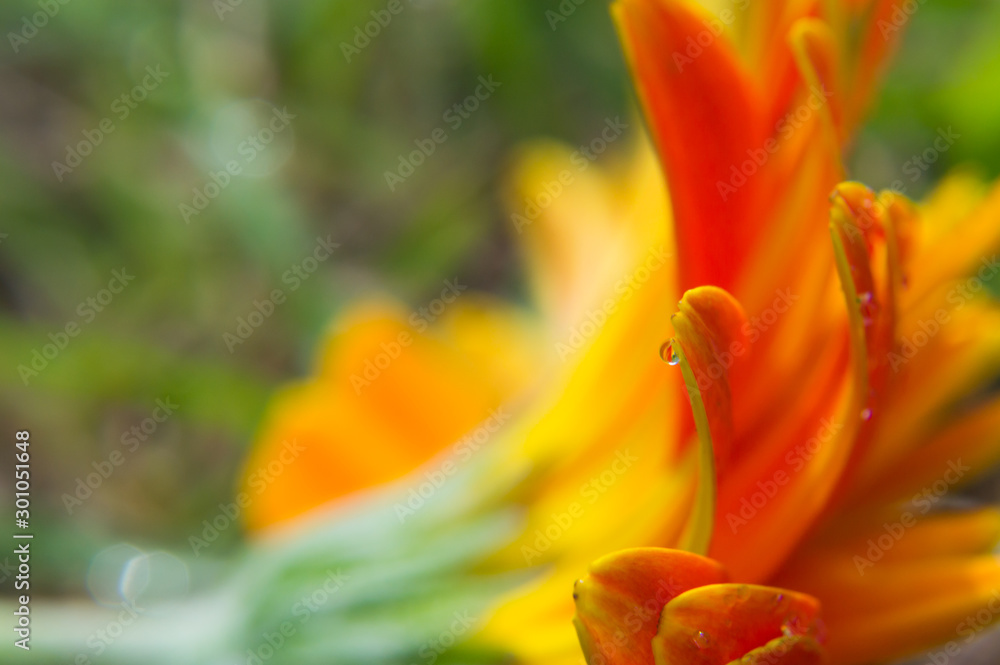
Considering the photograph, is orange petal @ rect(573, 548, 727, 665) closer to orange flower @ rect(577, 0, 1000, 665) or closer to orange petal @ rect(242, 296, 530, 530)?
orange flower @ rect(577, 0, 1000, 665)

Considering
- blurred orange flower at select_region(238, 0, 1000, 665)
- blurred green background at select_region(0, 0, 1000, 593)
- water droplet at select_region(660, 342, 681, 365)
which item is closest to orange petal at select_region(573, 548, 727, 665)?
blurred orange flower at select_region(238, 0, 1000, 665)

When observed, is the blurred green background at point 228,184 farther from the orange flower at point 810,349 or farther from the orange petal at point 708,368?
the orange petal at point 708,368

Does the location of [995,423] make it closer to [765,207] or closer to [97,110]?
[765,207]

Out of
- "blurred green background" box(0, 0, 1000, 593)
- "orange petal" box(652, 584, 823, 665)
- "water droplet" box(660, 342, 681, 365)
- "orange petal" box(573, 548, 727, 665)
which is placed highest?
"blurred green background" box(0, 0, 1000, 593)

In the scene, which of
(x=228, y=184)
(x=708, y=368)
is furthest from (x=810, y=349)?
(x=228, y=184)

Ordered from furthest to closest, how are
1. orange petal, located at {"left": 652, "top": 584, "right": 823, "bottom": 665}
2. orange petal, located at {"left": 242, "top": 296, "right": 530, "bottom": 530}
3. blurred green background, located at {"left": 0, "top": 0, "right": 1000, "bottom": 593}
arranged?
blurred green background, located at {"left": 0, "top": 0, "right": 1000, "bottom": 593} → orange petal, located at {"left": 242, "top": 296, "right": 530, "bottom": 530} → orange petal, located at {"left": 652, "top": 584, "right": 823, "bottom": 665}

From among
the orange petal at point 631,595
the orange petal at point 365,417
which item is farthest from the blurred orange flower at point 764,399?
the orange petal at point 365,417
